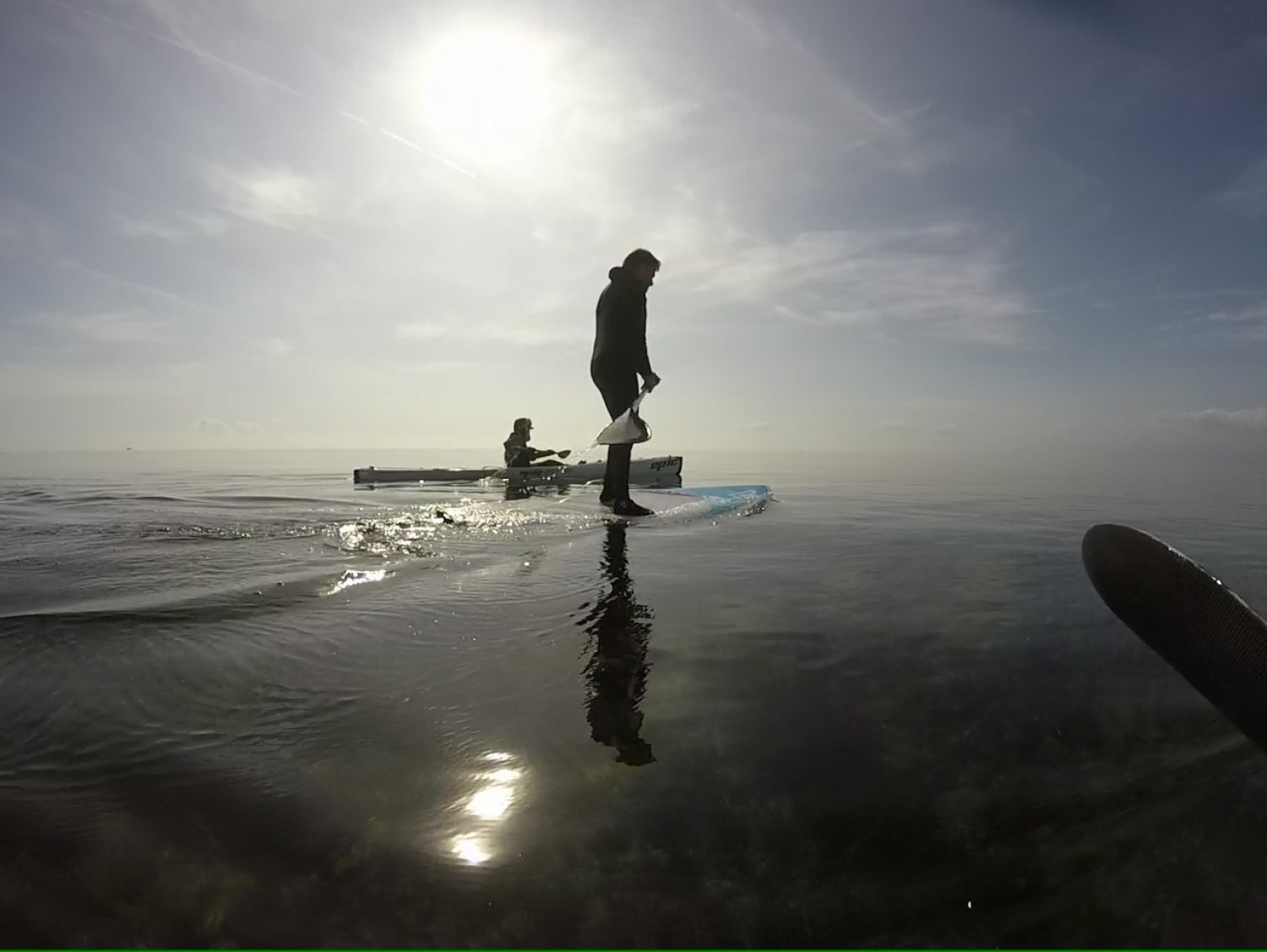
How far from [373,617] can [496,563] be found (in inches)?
60.9

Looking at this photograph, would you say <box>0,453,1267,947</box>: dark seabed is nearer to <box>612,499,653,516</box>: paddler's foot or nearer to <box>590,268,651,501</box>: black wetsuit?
<box>612,499,653,516</box>: paddler's foot

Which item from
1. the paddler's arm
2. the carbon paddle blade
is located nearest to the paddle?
the carbon paddle blade

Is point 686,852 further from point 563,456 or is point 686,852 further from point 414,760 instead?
point 563,456

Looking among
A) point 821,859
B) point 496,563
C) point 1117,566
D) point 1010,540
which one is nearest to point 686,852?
point 821,859

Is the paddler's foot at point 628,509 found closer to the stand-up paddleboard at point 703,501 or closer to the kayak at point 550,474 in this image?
the stand-up paddleboard at point 703,501

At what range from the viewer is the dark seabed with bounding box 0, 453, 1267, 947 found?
4.18 feet

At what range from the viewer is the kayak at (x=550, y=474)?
559 inches

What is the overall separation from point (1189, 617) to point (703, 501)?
7.34m

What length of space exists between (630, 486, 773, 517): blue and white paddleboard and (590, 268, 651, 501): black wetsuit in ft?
2.58

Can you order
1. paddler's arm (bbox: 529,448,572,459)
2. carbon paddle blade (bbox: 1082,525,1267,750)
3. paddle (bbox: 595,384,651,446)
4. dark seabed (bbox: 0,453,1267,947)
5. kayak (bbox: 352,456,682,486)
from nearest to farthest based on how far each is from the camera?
dark seabed (bbox: 0,453,1267,947), carbon paddle blade (bbox: 1082,525,1267,750), paddle (bbox: 595,384,651,446), kayak (bbox: 352,456,682,486), paddler's arm (bbox: 529,448,572,459)

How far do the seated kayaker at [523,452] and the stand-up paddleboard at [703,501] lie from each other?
3962 millimetres

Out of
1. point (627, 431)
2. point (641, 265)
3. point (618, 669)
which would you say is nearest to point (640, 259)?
point (641, 265)

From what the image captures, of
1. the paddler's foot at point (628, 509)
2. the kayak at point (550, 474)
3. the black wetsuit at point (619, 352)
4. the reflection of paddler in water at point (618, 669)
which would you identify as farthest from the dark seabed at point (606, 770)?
the kayak at point (550, 474)

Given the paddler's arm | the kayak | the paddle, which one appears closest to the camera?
the paddle
